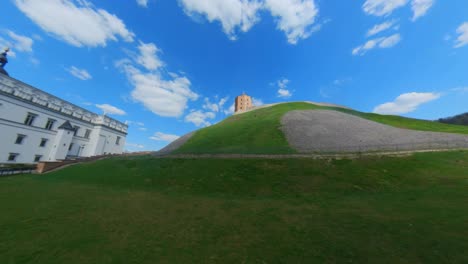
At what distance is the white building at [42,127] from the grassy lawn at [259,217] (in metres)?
29.9

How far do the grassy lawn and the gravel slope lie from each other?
512 centimetres

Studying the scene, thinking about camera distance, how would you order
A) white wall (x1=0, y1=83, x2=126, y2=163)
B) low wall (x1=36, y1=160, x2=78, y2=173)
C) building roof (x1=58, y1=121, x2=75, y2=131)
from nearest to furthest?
1. low wall (x1=36, y1=160, x2=78, y2=173)
2. white wall (x1=0, y1=83, x2=126, y2=163)
3. building roof (x1=58, y1=121, x2=75, y2=131)

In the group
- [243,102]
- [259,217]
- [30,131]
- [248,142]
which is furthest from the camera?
[243,102]

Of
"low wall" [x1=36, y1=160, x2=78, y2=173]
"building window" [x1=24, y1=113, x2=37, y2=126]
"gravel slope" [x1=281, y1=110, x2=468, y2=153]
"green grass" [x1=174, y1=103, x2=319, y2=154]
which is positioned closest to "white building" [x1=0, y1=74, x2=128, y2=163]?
"building window" [x1=24, y1=113, x2=37, y2=126]

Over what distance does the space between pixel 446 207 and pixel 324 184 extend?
22.5 feet

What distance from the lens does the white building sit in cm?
3272

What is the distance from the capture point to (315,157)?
2147 centimetres

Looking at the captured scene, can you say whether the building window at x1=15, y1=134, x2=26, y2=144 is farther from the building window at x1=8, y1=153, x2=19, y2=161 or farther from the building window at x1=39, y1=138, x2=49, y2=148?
the building window at x1=39, y1=138, x2=49, y2=148

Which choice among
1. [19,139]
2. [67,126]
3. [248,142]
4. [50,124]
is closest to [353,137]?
[248,142]

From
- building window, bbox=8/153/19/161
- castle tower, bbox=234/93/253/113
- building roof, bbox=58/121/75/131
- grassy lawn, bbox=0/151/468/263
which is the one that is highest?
castle tower, bbox=234/93/253/113

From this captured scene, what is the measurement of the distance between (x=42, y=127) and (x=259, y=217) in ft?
169

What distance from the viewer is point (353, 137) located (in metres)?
28.2

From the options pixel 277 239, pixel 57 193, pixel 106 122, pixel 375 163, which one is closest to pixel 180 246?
pixel 277 239

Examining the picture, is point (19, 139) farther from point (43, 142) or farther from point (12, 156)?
point (43, 142)
